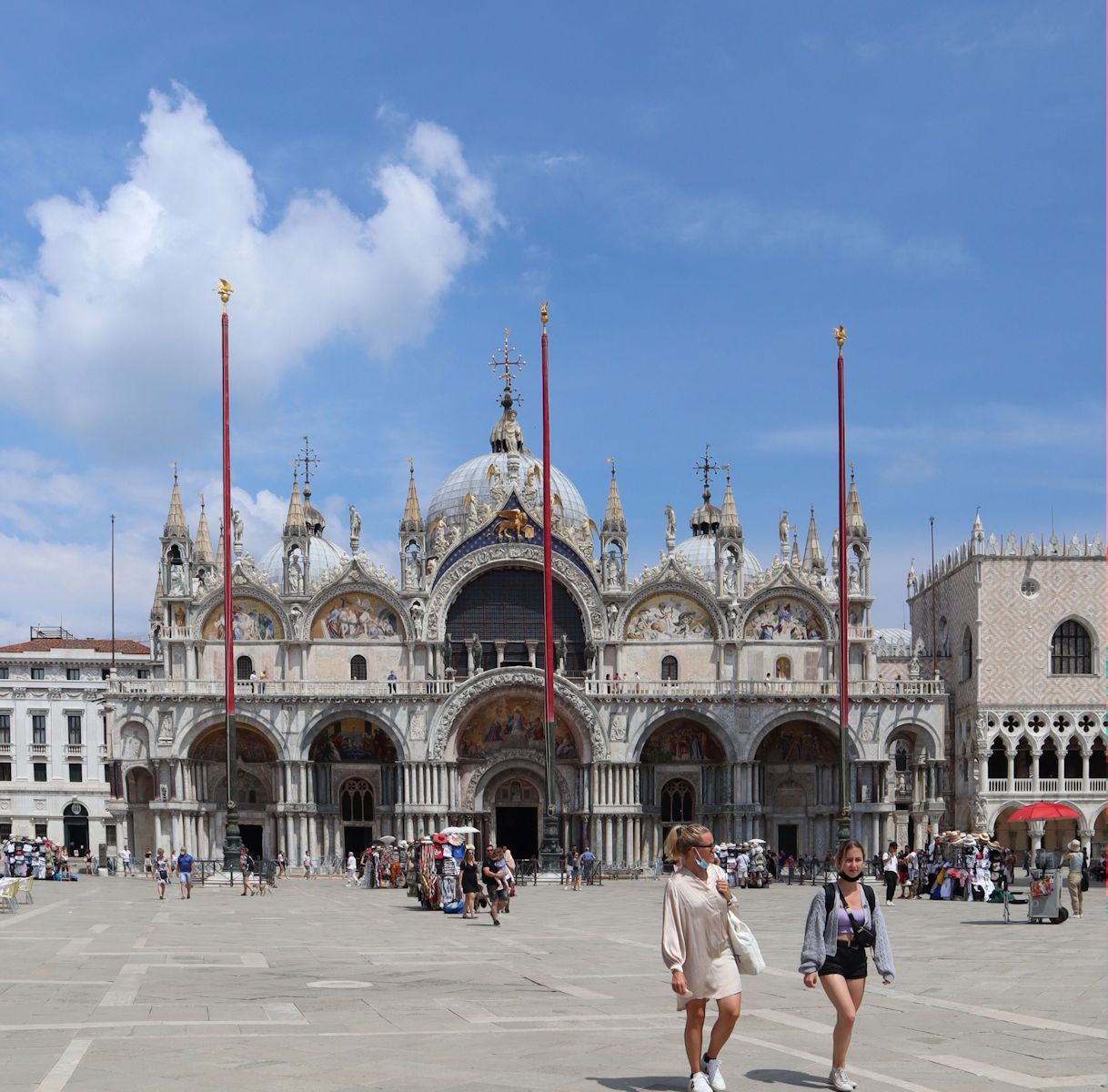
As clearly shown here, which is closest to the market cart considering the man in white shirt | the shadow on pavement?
the man in white shirt

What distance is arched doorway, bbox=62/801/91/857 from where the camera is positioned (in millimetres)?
91938

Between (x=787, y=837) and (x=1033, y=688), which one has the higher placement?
(x=1033, y=688)

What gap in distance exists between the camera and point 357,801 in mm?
63656

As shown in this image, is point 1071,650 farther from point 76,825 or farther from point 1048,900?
point 76,825

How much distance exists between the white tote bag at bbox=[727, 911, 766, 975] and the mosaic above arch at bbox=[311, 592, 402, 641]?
5250 cm

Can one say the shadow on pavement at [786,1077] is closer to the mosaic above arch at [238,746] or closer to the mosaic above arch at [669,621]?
the mosaic above arch at [238,746]

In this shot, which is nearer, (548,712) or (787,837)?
(548,712)

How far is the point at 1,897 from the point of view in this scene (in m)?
33.7

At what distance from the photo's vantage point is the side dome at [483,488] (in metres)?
71.6

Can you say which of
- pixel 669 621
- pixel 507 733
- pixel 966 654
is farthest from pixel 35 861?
pixel 966 654

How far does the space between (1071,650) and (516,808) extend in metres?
22.5

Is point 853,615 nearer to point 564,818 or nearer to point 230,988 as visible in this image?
point 564,818

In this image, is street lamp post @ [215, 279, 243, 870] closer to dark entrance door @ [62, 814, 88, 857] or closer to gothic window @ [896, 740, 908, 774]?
gothic window @ [896, 740, 908, 774]

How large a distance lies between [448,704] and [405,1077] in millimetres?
48711
